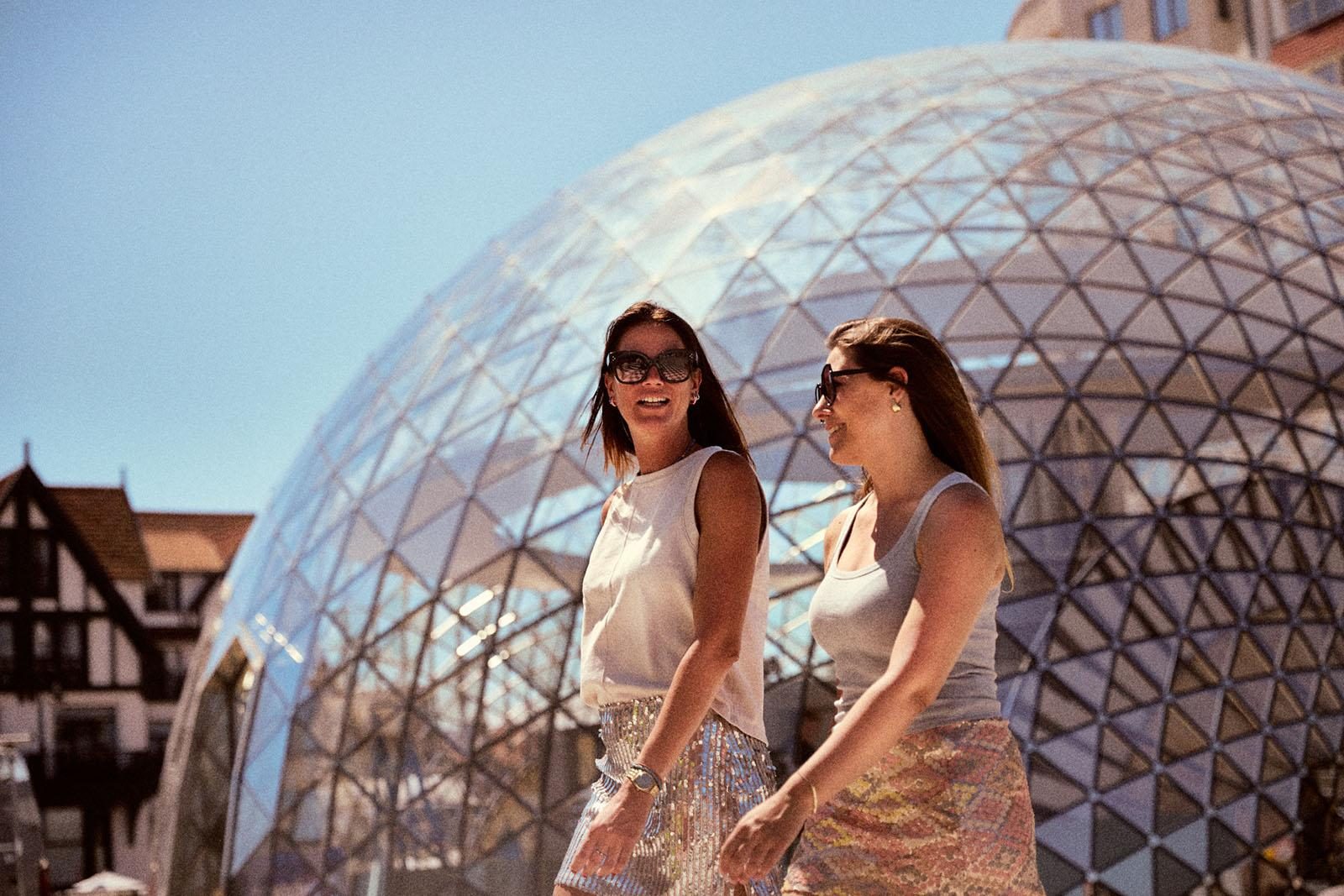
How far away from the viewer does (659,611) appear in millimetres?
4398

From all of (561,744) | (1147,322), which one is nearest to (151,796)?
(561,744)

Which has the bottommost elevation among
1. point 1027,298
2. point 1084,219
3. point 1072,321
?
point 1072,321

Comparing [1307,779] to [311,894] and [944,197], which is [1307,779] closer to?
[944,197]

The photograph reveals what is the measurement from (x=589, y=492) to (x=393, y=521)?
2.53 meters

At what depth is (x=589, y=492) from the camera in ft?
48.2

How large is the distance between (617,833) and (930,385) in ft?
5.12

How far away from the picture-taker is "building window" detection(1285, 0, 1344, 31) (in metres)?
36.2

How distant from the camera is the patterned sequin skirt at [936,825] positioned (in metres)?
3.83

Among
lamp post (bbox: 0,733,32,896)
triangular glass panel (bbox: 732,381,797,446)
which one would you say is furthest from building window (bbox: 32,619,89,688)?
triangular glass panel (bbox: 732,381,797,446)

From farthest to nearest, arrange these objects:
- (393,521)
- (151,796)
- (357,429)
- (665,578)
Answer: (151,796) < (357,429) < (393,521) < (665,578)

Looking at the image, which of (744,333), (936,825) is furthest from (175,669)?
(936,825)

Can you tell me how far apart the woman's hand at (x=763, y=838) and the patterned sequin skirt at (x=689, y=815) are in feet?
2.22

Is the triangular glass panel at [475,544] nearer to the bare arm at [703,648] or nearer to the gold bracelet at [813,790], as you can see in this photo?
the bare arm at [703,648]

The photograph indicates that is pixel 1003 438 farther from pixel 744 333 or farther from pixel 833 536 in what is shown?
pixel 833 536
